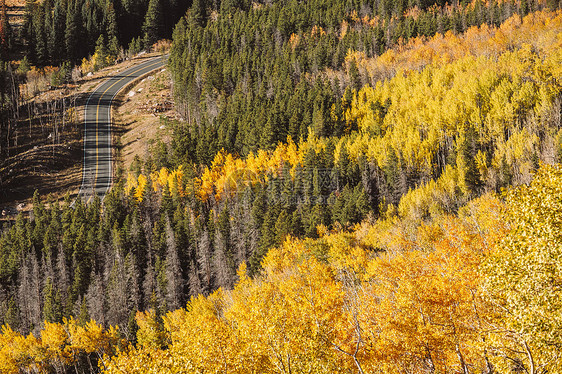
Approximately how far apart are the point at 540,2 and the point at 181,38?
143 meters

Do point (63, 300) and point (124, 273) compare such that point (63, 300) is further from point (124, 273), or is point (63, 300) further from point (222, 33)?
point (222, 33)

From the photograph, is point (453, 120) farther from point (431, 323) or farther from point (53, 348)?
point (53, 348)

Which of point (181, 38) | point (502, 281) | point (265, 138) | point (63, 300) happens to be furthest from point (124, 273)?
point (181, 38)

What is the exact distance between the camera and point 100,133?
441 feet

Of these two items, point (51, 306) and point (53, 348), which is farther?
point (51, 306)

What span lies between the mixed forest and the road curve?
686cm

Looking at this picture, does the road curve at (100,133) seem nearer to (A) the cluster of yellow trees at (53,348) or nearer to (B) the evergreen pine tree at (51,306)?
(B) the evergreen pine tree at (51,306)

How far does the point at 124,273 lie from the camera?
8338 centimetres

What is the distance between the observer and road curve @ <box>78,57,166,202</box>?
117m

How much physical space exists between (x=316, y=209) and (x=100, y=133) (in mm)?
89004

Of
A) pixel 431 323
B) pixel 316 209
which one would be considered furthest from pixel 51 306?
pixel 431 323

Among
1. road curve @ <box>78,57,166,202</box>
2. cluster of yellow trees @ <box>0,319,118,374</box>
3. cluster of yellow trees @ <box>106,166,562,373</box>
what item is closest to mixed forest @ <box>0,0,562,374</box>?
cluster of yellow trees @ <box>106,166,562,373</box>

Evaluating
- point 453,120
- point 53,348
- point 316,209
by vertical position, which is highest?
point 453,120

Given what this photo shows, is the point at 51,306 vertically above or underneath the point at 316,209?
underneath
